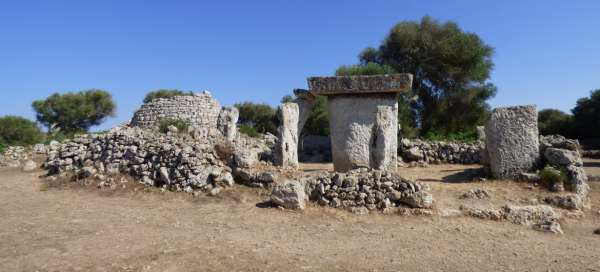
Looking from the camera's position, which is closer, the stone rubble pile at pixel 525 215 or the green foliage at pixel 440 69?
the stone rubble pile at pixel 525 215

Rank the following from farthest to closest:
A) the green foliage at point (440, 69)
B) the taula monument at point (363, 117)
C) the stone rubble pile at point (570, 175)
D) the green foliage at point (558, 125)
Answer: the green foliage at point (558, 125), the green foliage at point (440, 69), the taula monument at point (363, 117), the stone rubble pile at point (570, 175)

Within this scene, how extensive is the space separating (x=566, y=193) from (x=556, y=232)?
1.81 meters

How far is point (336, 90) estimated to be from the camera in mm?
8008

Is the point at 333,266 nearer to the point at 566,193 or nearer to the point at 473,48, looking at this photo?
the point at 566,193

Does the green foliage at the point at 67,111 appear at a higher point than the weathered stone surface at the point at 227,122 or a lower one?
higher

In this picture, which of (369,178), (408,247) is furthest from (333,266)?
(369,178)

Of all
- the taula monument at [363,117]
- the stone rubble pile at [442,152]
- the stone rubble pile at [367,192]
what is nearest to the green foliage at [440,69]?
the stone rubble pile at [442,152]

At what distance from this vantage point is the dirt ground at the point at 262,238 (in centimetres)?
390

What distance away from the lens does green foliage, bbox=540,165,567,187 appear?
671 centimetres

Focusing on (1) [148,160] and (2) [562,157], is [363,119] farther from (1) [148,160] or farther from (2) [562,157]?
(1) [148,160]

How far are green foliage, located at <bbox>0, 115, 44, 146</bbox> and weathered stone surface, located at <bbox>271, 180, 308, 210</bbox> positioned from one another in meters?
20.8

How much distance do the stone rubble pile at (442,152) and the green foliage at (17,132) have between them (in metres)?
20.7

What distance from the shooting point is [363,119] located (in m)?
8.09

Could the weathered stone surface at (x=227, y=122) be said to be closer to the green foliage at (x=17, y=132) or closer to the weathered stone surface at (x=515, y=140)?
the weathered stone surface at (x=515, y=140)
